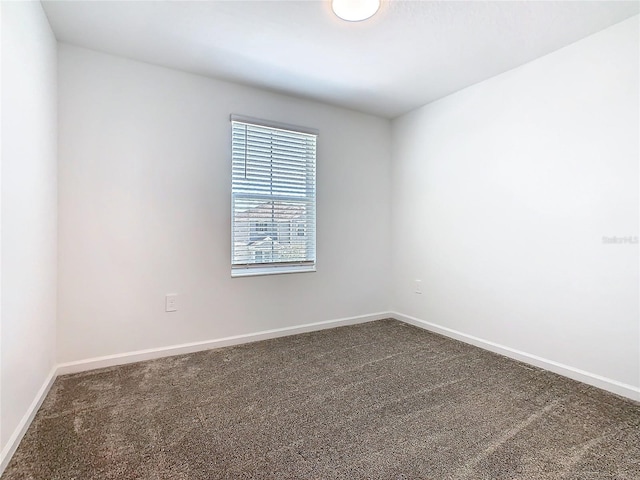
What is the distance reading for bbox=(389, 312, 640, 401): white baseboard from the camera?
1.98 meters

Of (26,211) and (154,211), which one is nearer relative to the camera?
(26,211)

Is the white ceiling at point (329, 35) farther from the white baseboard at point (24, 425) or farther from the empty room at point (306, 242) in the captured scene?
the white baseboard at point (24, 425)

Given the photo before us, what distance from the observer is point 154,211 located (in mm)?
2533

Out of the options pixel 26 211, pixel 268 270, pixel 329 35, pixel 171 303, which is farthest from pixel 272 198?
pixel 26 211

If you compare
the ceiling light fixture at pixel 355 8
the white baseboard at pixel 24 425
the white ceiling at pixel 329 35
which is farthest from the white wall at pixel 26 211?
the ceiling light fixture at pixel 355 8

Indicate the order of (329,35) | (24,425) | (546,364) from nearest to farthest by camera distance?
1. (24,425)
2. (329,35)
3. (546,364)

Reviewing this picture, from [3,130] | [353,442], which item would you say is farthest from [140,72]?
[353,442]

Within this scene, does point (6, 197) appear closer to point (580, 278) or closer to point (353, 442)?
point (353, 442)

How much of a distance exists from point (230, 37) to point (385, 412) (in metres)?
2.54

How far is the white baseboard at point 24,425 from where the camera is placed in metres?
1.35

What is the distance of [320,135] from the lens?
3.28 m

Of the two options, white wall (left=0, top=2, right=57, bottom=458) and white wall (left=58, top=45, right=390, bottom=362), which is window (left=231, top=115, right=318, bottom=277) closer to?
white wall (left=58, top=45, right=390, bottom=362)

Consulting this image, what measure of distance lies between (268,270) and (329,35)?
196 centimetres

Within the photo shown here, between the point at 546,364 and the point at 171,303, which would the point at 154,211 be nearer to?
the point at 171,303
